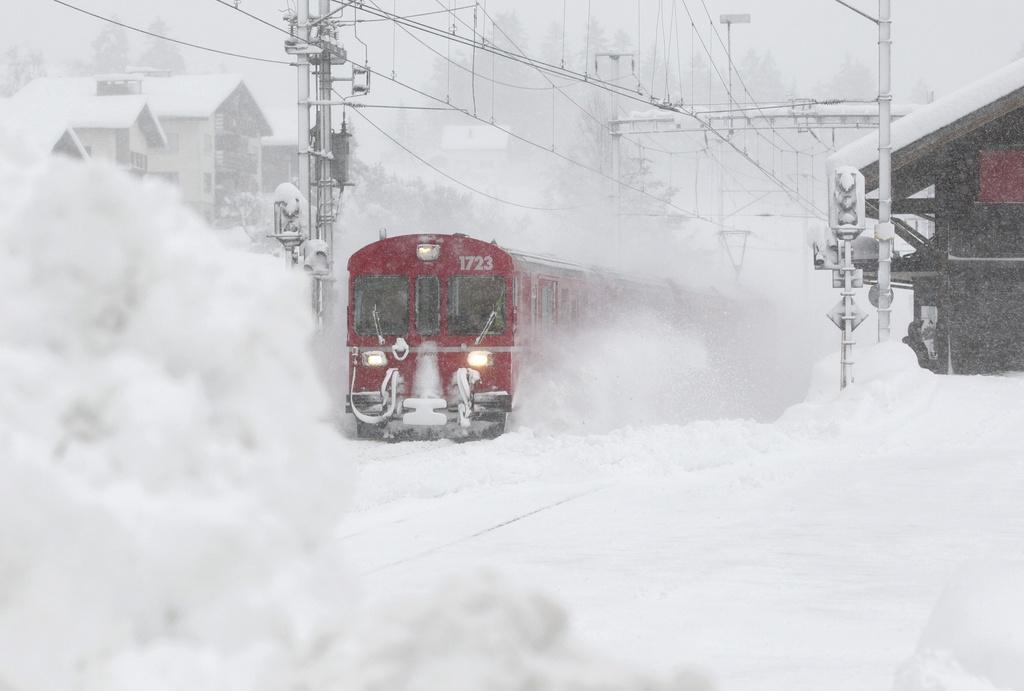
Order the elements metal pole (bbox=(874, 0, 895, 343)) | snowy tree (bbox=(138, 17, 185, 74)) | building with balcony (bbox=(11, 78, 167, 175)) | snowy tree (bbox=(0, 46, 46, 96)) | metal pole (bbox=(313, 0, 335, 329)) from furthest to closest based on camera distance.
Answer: snowy tree (bbox=(138, 17, 185, 74))
snowy tree (bbox=(0, 46, 46, 96))
building with balcony (bbox=(11, 78, 167, 175))
metal pole (bbox=(874, 0, 895, 343))
metal pole (bbox=(313, 0, 335, 329))

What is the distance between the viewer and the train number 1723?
1983 centimetres

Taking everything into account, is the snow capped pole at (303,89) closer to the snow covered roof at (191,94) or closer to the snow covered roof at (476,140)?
the snow covered roof at (191,94)

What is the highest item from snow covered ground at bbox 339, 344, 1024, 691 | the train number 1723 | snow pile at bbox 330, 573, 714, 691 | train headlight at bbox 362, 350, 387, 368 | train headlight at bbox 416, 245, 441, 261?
train headlight at bbox 416, 245, 441, 261

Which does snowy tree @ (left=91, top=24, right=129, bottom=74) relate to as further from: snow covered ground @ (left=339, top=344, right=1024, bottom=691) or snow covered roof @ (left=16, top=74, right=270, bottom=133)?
snow covered ground @ (left=339, top=344, right=1024, bottom=691)

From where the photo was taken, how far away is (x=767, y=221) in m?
109

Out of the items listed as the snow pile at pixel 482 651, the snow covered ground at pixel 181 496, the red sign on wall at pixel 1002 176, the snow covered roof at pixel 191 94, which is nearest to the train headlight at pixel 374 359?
the red sign on wall at pixel 1002 176

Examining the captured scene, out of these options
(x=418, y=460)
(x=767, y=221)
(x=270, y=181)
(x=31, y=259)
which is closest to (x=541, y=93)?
(x=767, y=221)

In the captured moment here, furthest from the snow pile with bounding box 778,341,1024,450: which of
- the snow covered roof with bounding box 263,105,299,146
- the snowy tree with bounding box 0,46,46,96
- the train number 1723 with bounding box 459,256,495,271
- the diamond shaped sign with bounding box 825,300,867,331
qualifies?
the snowy tree with bounding box 0,46,46,96

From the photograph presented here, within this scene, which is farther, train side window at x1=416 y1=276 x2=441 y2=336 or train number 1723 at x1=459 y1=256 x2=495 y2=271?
train side window at x1=416 y1=276 x2=441 y2=336

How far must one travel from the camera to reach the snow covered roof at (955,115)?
22.4m

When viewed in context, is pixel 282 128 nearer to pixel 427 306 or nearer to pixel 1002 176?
pixel 1002 176

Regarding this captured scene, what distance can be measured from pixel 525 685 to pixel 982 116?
2274cm

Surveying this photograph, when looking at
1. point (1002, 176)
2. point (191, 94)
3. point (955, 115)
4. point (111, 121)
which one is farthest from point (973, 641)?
point (191, 94)

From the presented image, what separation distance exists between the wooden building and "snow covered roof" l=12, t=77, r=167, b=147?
37.8 metres
